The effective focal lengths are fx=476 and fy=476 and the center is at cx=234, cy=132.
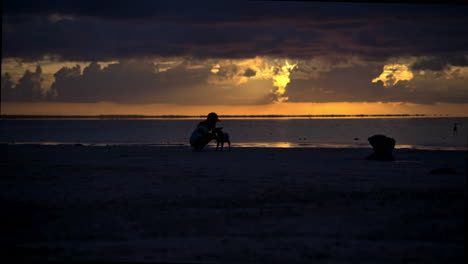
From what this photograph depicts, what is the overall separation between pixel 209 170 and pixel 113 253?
10.9 m

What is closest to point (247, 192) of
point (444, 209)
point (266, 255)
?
point (444, 209)

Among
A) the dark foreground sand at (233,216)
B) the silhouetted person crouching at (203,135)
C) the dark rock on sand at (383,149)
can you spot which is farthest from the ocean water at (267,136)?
the dark foreground sand at (233,216)

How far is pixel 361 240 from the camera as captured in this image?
7.98 m

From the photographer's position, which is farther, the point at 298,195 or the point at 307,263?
the point at 298,195

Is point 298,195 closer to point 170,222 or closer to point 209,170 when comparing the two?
point 170,222

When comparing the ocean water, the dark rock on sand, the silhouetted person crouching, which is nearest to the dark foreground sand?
the dark rock on sand

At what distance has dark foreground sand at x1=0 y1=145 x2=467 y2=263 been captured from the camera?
24.0ft

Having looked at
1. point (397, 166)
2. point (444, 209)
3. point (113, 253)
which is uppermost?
point (397, 166)

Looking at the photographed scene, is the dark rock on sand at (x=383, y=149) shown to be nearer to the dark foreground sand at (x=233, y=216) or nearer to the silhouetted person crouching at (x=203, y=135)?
the dark foreground sand at (x=233, y=216)

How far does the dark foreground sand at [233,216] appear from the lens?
7.30 meters

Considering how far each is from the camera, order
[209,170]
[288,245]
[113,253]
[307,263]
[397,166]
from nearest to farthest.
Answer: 1. [307,263]
2. [113,253]
3. [288,245]
4. [209,170]
5. [397,166]

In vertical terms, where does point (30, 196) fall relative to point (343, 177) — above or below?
below

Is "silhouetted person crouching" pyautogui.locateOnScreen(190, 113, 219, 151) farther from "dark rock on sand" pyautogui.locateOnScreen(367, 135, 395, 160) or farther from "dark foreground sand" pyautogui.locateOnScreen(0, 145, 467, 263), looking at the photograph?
"dark foreground sand" pyautogui.locateOnScreen(0, 145, 467, 263)

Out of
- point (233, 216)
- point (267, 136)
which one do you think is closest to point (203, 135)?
point (233, 216)
